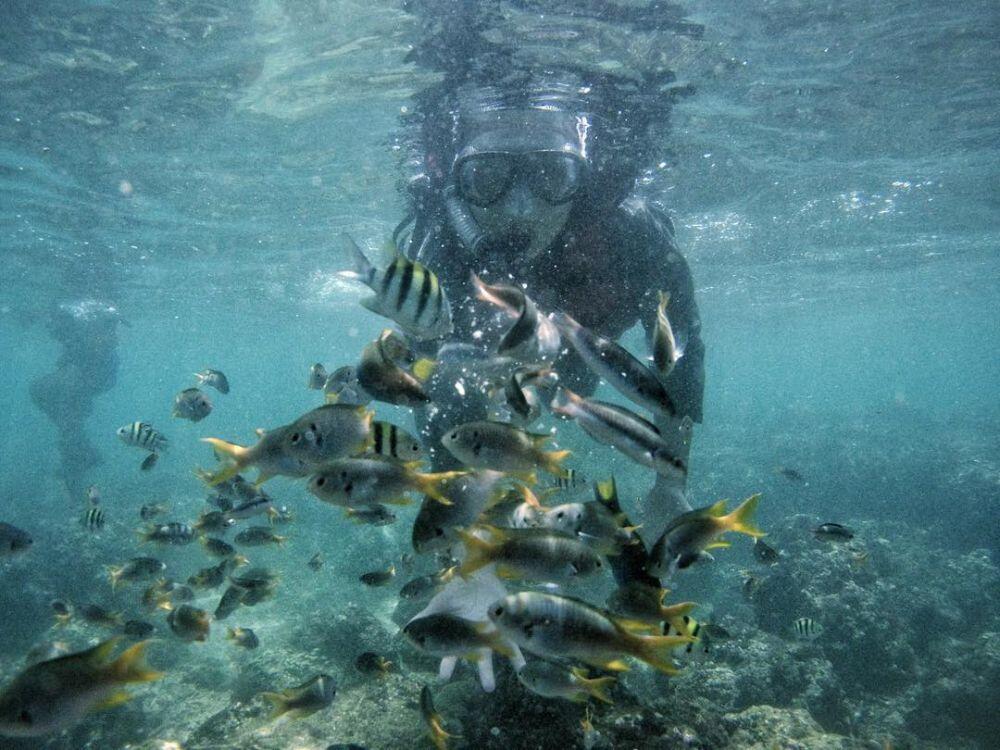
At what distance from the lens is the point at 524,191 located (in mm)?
7609

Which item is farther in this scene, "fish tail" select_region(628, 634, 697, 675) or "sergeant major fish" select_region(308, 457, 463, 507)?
"sergeant major fish" select_region(308, 457, 463, 507)

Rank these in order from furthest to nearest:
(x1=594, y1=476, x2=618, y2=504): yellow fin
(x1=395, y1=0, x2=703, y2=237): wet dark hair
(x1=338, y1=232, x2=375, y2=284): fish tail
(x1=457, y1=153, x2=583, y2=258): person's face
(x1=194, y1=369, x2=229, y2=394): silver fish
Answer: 1. (x1=395, y1=0, x2=703, y2=237): wet dark hair
2. (x1=194, y1=369, x2=229, y2=394): silver fish
3. (x1=457, y1=153, x2=583, y2=258): person's face
4. (x1=594, y1=476, x2=618, y2=504): yellow fin
5. (x1=338, y1=232, x2=375, y2=284): fish tail

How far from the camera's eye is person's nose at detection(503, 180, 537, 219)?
747 cm

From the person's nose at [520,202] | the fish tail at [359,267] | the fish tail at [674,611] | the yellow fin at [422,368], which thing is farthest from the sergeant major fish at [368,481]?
the person's nose at [520,202]

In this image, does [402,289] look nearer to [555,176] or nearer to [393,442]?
[393,442]

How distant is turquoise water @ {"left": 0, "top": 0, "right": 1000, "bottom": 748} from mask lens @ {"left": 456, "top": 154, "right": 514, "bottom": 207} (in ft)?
14.4

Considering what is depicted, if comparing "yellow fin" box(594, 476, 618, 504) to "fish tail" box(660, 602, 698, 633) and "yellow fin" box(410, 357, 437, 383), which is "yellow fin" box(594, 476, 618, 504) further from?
"yellow fin" box(410, 357, 437, 383)

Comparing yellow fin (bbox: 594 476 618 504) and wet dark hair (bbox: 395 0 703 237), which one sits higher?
wet dark hair (bbox: 395 0 703 237)

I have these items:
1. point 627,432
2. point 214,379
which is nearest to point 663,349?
point 627,432

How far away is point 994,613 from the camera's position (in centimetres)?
1313

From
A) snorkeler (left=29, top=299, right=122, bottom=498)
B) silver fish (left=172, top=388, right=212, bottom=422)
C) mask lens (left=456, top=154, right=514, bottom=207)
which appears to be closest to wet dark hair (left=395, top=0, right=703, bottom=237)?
mask lens (left=456, top=154, right=514, bottom=207)

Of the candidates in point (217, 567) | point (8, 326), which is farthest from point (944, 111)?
point (8, 326)

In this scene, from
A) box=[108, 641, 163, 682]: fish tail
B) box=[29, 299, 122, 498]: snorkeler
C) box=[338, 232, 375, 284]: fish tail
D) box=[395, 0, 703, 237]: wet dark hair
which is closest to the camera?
box=[108, 641, 163, 682]: fish tail

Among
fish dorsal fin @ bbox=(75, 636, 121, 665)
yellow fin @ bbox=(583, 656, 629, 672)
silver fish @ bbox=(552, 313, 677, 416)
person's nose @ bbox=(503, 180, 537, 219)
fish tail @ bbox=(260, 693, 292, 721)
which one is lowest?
fish tail @ bbox=(260, 693, 292, 721)
